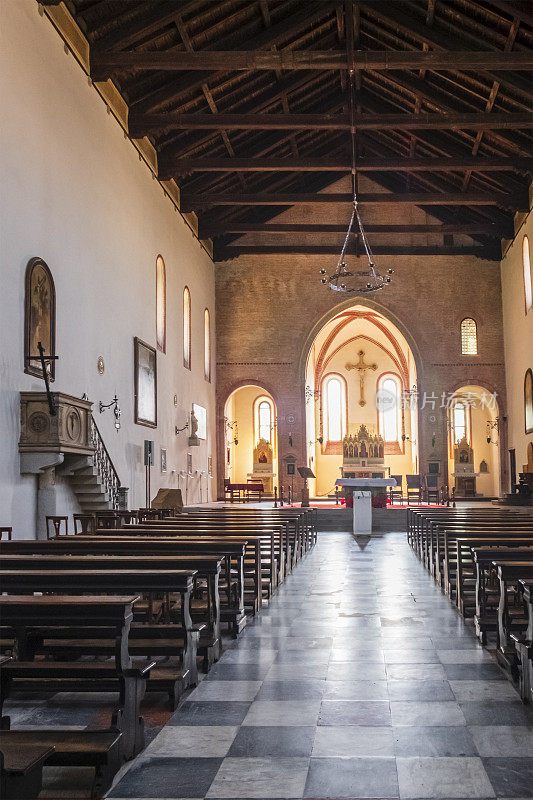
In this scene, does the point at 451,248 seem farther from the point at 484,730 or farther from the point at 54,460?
the point at 484,730

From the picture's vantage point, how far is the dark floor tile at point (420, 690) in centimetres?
455

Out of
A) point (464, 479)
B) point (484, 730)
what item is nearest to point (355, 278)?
point (464, 479)

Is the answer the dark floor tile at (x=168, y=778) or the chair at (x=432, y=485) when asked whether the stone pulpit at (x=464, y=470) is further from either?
the dark floor tile at (x=168, y=778)

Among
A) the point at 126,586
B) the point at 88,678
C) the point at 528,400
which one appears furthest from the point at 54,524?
the point at 528,400

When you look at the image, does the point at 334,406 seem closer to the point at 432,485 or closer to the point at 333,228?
the point at 432,485

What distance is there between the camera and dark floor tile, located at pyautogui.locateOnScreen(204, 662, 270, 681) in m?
5.09

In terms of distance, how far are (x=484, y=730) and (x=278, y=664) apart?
1867 mm

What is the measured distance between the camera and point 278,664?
5465mm

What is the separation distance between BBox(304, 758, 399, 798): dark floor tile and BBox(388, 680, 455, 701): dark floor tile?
3.52 ft

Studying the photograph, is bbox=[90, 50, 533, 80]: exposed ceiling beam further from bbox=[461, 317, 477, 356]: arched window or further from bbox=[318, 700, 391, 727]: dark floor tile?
bbox=[318, 700, 391, 727]: dark floor tile

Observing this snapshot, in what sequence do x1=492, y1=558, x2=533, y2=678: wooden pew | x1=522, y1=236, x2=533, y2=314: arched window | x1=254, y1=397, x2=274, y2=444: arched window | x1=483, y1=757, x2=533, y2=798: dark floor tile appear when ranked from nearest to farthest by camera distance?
x1=483, y1=757, x2=533, y2=798: dark floor tile, x1=492, y1=558, x2=533, y2=678: wooden pew, x1=522, y1=236, x2=533, y2=314: arched window, x1=254, y1=397, x2=274, y2=444: arched window

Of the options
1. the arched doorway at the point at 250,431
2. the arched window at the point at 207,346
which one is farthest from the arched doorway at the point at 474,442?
the arched window at the point at 207,346

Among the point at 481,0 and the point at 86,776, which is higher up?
the point at 481,0

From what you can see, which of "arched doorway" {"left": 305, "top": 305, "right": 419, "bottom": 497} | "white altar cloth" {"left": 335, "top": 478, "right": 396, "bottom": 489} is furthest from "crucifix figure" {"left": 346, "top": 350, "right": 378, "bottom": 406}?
"white altar cloth" {"left": 335, "top": 478, "right": 396, "bottom": 489}
